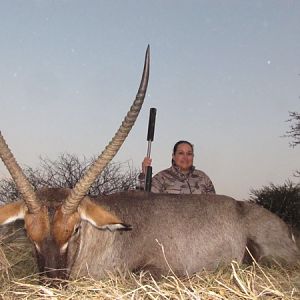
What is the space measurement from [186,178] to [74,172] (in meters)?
9.89

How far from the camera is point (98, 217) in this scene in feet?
18.8

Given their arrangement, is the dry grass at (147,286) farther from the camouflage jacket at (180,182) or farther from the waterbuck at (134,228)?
the camouflage jacket at (180,182)

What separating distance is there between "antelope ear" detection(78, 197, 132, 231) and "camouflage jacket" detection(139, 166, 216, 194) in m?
4.46

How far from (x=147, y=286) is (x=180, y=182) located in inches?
265

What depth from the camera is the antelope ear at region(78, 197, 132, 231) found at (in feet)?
18.4

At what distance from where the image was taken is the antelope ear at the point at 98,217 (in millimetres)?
5617

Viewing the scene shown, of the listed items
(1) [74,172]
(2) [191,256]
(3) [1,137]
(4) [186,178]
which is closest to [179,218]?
(2) [191,256]

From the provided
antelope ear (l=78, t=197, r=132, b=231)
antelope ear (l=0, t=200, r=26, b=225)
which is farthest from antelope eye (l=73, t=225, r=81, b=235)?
antelope ear (l=0, t=200, r=26, b=225)

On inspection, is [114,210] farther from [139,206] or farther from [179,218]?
[179,218]

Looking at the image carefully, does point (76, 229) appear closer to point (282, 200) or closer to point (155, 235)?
point (155, 235)

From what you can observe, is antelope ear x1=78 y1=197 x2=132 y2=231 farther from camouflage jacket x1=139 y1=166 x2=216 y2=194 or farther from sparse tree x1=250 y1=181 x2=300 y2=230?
sparse tree x1=250 y1=181 x2=300 y2=230

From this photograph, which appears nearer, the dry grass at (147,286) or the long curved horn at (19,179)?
the dry grass at (147,286)

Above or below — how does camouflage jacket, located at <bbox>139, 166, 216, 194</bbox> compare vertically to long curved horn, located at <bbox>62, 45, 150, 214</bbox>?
below

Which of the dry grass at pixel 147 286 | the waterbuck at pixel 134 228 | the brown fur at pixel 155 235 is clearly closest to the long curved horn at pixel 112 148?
the waterbuck at pixel 134 228
